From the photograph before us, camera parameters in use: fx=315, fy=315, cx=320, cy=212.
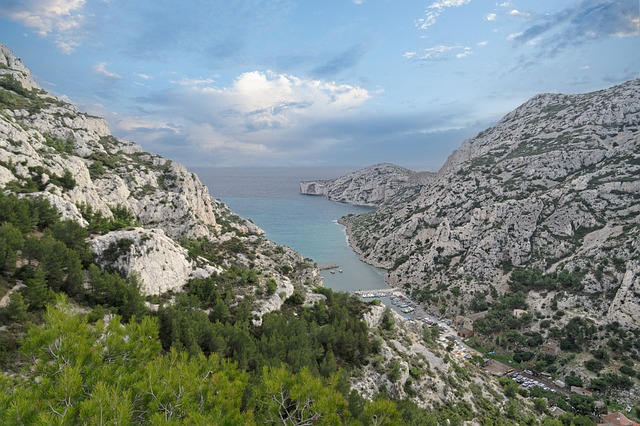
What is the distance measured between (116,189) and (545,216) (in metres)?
91.6

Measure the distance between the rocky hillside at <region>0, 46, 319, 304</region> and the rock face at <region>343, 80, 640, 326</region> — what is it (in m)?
43.1

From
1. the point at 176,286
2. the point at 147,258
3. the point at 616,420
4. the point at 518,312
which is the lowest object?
the point at 616,420

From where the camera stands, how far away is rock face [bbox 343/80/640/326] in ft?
202

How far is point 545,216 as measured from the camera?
78.6 metres

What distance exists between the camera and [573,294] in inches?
2352

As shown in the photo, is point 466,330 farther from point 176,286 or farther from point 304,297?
point 176,286

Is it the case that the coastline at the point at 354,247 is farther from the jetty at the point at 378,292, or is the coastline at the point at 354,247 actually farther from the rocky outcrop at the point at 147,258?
the rocky outcrop at the point at 147,258

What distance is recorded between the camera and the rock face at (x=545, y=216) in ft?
202

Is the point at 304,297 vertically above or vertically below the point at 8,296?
below

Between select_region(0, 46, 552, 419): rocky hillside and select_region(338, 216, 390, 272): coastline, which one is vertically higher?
select_region(0, 46, 552, 419): rocky hillside

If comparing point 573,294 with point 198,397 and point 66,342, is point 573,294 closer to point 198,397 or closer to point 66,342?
point 198,397

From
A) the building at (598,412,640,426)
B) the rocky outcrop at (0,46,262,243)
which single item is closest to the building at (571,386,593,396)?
the building at (598,412,640,426)

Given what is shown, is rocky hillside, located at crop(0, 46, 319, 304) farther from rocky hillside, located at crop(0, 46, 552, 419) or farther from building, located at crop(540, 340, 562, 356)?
building, located at crop(540, 340, 562, 356)

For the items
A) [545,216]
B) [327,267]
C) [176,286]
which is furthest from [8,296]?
[545,216]
